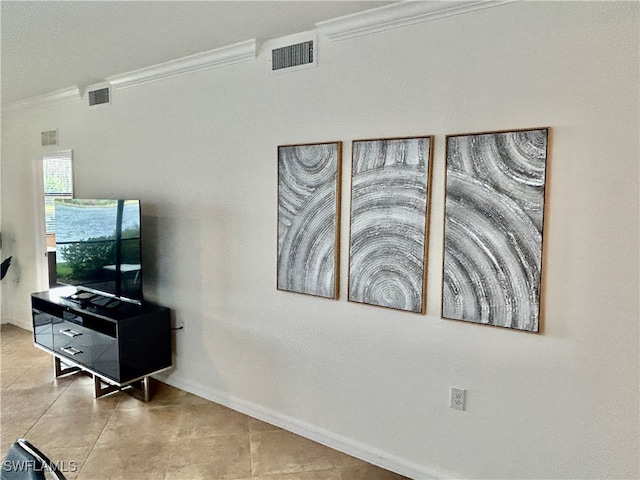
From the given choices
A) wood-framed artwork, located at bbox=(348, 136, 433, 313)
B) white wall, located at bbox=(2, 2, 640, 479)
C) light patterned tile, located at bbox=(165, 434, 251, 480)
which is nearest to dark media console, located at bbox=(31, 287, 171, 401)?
white wall, located at bbox=(2, 2, 640, 479)

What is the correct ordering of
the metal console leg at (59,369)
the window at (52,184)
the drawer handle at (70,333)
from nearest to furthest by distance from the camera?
the drawer handle at (70,333) → the metal console leg at (59,369) → the window at (52,184)

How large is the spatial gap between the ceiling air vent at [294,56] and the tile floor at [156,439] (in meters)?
2.39

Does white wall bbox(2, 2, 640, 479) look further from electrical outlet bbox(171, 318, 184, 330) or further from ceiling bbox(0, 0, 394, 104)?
ceiling bbox(0, 0, 394, 104)

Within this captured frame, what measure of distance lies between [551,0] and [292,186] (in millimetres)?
1632

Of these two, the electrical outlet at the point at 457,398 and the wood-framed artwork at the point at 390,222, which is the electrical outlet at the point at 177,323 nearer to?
the wood-framed artwork at the point at 390,222

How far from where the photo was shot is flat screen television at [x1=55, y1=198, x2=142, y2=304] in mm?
3238

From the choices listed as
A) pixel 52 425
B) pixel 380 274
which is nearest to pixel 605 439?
pixel 380 274

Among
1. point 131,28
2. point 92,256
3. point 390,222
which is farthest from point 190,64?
point 390,222

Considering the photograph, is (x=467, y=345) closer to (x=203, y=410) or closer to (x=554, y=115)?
(x=554, y=115)

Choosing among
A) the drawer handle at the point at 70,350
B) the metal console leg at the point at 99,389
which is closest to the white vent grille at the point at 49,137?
the drawer handle at the point at 70,350

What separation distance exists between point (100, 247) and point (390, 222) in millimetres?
2369

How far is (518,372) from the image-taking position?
206cm

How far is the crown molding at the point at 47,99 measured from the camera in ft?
13.5

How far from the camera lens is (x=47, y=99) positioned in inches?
173
